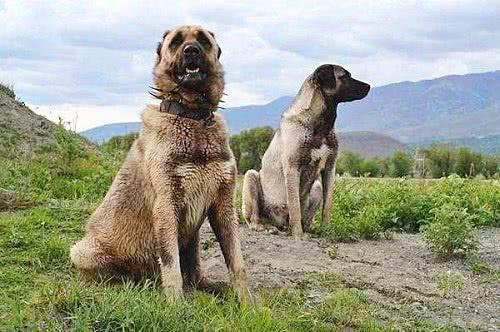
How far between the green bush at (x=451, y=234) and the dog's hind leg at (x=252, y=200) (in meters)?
2.55

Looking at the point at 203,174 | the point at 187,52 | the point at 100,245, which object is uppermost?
the point at 187,52

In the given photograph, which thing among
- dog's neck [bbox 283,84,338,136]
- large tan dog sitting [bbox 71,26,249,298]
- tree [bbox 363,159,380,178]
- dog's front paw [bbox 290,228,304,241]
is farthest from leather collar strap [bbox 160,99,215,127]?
tree [bbox 363,159,380,178]

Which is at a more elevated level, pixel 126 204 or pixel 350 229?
pixel 126 204

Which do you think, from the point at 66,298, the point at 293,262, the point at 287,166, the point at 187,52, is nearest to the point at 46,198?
the point at 287,166

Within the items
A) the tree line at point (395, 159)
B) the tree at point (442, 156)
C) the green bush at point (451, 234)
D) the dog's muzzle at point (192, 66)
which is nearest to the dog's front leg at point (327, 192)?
the green bush at point (451, 234)

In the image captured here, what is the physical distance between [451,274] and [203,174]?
330cm

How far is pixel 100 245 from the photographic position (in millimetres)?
5918

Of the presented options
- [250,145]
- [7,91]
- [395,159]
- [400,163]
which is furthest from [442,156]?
[7,91]

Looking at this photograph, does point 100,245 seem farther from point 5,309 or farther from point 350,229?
point 350,229

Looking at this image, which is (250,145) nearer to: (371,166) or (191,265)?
(371,166)

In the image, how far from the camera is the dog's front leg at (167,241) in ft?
→ 18.2

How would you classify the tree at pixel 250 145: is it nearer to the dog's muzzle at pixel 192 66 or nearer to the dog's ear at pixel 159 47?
the dog's ear at pixel 159 47

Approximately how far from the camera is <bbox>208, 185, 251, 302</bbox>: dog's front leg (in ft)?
18.9

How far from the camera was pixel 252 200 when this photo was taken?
1036 cm
